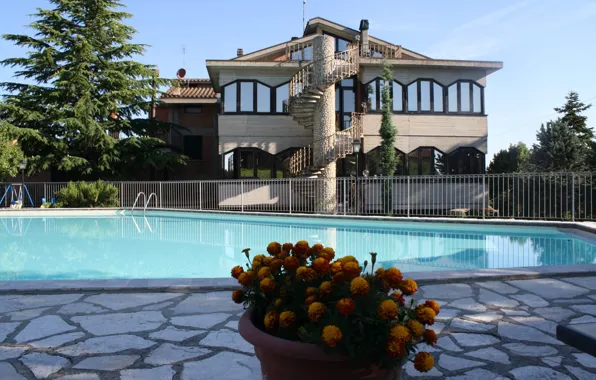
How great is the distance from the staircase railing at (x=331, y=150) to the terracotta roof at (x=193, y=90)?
751 cm

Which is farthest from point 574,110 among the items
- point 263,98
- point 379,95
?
point 263,98

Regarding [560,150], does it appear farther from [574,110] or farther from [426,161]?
[574,110]

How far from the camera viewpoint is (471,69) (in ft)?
64.8

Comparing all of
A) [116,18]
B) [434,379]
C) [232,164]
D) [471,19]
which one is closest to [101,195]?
[232,164]

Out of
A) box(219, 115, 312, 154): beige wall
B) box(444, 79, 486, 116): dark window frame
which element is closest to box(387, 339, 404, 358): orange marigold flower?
box(219, 115, 312, 154): beige wall

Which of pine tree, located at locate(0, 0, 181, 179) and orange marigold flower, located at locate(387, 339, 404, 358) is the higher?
pine tree, located at locate(0, 0, 181, 179)

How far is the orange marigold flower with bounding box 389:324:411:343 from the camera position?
172cm

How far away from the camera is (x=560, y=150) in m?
18.0

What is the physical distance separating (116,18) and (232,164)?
1015cm

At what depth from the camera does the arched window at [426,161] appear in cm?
1977

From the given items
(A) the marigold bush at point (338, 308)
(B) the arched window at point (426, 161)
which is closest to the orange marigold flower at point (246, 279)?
(A) the marigold bush at point (338, 308)

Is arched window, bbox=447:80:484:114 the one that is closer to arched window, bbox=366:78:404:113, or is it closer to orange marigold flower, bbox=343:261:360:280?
arched window, bbox=366:78:404:113

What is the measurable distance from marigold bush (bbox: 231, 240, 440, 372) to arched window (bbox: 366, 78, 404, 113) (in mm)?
18067

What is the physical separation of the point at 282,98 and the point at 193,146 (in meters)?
7.36
